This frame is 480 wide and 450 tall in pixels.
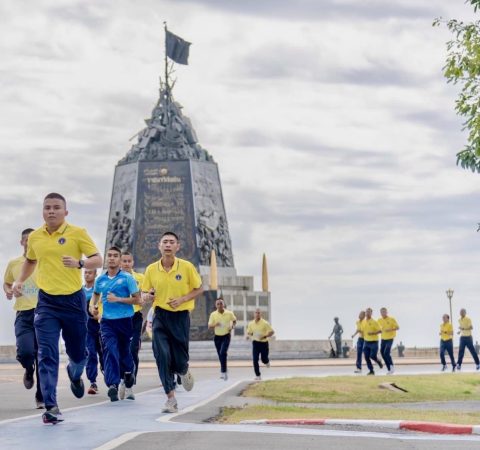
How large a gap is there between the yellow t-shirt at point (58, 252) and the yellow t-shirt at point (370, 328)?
800 inches

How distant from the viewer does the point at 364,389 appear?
81.2 ft

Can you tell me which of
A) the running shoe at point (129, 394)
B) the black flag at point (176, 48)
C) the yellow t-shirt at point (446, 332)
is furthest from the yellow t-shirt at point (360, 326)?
the black flag at point (176, 48)

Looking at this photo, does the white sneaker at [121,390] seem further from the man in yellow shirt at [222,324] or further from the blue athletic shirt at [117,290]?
the man in yellow shirt at [222,324]

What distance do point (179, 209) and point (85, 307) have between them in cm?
4756

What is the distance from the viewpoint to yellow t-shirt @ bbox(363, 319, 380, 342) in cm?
3244

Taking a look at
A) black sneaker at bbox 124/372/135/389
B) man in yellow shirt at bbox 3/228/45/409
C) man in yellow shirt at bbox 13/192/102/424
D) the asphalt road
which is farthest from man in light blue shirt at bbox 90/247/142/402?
man in yellow shirt at bbox 13/192/102/424

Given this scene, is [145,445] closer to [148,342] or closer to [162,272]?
[162,272]

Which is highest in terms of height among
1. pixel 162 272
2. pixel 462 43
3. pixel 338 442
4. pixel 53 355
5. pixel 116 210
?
pixel 116 210

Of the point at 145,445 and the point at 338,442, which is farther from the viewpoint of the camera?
the point at 338,442

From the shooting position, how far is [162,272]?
14953mm

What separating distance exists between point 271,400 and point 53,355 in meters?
7.40

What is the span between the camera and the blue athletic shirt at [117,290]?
53.7 ft

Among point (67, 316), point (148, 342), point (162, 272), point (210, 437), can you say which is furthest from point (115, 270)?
point (148, 342)

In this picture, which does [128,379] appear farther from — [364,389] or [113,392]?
[364,389]
